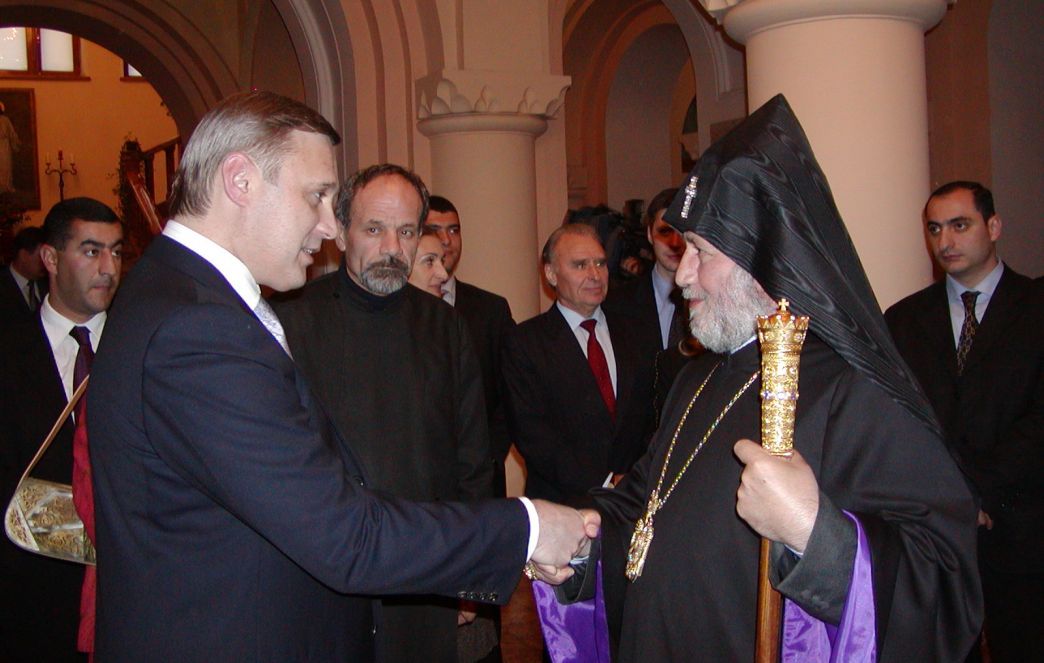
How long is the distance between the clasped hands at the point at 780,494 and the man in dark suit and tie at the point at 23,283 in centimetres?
273

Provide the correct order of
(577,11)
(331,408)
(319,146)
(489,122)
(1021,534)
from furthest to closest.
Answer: (577,11)
(489,122)
(1021,534)
(331,408)
(319,146)

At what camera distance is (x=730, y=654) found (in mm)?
2223

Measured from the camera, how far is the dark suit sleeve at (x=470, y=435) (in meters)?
3.41

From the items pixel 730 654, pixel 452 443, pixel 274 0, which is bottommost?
pixel 730 654

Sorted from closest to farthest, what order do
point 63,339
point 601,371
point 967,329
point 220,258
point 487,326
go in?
1. point 220,258
2. point 63,339
3. point 967,329
4. point 601,371
5. point 487,326

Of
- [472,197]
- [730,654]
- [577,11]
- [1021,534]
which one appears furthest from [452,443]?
[577,11]

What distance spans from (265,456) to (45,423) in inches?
77.1

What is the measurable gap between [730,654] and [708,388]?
676 millimetres

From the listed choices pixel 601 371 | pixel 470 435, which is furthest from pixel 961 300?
pixel 470 435

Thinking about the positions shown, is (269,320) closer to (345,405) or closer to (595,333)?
(345,405)

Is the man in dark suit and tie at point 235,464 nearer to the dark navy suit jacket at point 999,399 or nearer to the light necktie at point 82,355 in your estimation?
the light necktie at point 82,355

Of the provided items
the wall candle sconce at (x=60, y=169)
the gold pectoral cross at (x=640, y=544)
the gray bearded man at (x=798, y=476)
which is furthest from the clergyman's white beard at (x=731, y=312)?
the wall candle sconce at (x=60, y=169)

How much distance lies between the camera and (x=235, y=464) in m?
1.83

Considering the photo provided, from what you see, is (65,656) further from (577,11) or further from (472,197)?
(577,11)
